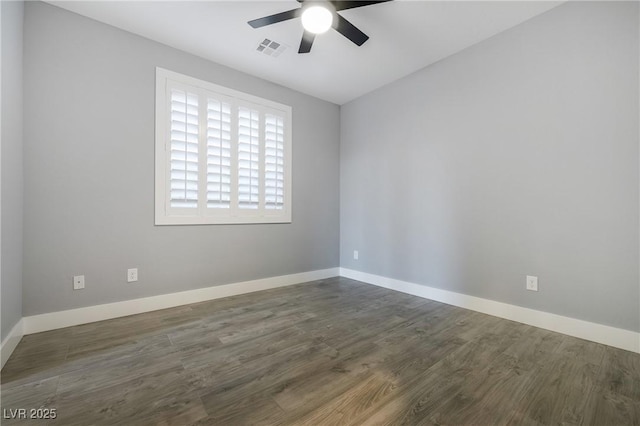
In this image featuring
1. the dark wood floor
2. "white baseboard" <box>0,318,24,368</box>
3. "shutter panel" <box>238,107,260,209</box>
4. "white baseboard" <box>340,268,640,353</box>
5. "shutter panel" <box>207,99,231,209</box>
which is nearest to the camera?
the dark wood floor

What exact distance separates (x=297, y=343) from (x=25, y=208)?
241 centimetres

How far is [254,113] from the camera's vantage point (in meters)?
3.40

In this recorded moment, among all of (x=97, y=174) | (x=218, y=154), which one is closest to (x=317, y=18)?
(x=218, y=154)

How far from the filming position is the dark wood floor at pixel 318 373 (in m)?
1.31

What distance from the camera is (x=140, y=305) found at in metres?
2.61

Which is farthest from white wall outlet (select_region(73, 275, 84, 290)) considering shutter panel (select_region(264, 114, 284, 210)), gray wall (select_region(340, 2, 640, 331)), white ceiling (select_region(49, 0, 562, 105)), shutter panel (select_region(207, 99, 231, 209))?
gray wall (select_region(340, 2, 640, 331))

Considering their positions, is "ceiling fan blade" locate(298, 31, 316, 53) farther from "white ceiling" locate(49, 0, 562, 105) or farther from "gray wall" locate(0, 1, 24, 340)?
"gray wall" locate(0, 1, 24, 340)

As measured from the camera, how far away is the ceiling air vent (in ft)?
9.02

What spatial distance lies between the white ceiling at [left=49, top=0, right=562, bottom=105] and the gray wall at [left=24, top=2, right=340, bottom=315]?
209 mm

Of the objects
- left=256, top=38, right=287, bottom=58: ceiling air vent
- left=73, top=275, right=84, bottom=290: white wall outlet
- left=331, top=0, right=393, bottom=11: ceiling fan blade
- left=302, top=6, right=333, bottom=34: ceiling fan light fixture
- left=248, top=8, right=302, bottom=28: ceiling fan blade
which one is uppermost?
left=256, top=38, right=287, bottom=58: ceiling air vent

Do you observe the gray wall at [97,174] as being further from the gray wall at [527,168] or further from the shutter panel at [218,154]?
the gray wall at [527,168]

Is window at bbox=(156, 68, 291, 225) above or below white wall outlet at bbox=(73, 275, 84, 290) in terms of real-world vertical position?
above

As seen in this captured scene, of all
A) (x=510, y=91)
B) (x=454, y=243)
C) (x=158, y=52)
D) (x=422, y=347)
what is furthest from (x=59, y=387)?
(x=510, y=91)

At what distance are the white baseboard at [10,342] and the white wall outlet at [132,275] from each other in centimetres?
72
